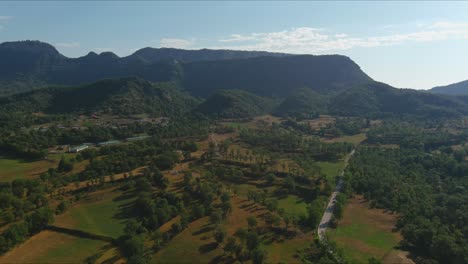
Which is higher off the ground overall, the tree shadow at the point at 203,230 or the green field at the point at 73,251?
the tree shadow at the point at 203,230

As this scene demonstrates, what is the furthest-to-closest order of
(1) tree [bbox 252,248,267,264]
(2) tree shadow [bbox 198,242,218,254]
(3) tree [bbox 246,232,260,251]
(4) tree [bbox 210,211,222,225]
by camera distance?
(4) tree [bbox 210,211,222,225], (2) tree shadow [bbox 198,242,218,254], (3) tree [bbox 246,232,260,251], (1) tree [bbox 252,248,267,264]

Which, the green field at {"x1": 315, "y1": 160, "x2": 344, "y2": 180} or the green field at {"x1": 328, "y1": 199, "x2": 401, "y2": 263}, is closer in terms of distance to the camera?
the green field at {"x1": 328, "y1": 199, "x2": 401, "y2": 263}

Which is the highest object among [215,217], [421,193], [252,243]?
[215,217]

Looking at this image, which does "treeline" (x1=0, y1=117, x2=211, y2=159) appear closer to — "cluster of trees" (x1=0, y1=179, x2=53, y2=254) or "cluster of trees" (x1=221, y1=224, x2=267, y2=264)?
"cluster of trees" (x1=0, y1=179, x2=53, y2=254)

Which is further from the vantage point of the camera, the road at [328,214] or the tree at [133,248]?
the road at [328,214]

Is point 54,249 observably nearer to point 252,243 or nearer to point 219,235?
point 219,235

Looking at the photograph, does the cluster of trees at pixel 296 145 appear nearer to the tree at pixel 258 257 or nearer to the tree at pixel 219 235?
the tree at pixel 219 235

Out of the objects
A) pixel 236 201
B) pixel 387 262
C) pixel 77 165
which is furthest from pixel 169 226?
→ pixel 77 165

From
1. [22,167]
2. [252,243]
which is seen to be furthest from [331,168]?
[22,167]

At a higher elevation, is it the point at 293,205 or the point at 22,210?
the point at 22,210

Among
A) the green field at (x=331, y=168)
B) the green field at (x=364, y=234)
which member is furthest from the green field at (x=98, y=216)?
the green field at (x=331, y=168)

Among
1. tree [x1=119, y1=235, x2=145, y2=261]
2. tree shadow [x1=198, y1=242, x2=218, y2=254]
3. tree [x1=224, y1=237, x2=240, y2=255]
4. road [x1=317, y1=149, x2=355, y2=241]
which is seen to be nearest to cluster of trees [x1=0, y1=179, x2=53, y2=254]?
tree [x1=119, y1=235, x2=145, y2=261]
